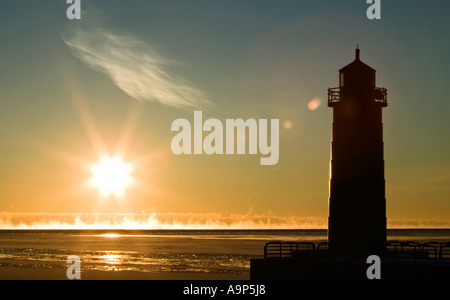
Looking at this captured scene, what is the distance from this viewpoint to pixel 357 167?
34.8 m

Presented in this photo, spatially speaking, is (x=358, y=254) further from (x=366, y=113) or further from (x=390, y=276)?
(x=366, y=113)

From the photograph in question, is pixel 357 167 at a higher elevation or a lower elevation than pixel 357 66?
lower

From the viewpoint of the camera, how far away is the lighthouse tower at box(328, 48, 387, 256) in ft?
113

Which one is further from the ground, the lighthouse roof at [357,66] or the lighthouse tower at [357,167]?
the lighthouse roof at [357,66]

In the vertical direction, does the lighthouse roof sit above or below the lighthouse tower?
above

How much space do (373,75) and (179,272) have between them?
2670 centimetres

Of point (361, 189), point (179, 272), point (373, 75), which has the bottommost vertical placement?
point (179, 272)

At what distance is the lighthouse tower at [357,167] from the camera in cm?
3447
